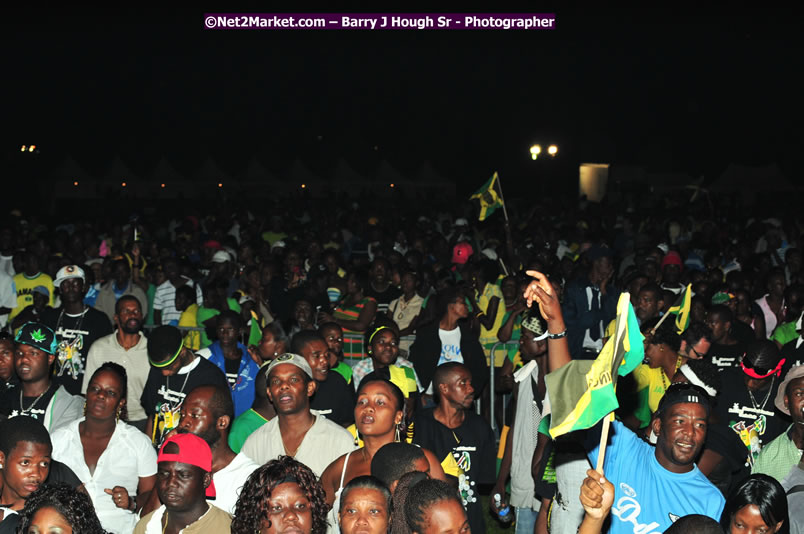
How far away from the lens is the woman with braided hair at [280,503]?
3822 millimetres

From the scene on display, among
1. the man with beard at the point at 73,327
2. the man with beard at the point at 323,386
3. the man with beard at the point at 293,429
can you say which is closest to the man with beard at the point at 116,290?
the man with beard at the point at 73,327

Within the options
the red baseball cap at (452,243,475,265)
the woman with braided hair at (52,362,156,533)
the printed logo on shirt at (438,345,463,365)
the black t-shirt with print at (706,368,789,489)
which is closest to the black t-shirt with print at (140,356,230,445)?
the woman with braided hair at (52,362,156,533)

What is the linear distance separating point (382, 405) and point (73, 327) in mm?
4345

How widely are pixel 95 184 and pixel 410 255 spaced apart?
25.9 m

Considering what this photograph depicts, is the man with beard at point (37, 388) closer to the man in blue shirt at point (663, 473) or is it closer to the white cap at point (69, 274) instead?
the white cap at point (69, 274)

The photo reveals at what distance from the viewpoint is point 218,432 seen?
5.18 meters

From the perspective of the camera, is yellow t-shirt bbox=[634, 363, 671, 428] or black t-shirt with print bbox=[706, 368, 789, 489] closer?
black t-shirt with print bbox=[706, 368, 789, 489]

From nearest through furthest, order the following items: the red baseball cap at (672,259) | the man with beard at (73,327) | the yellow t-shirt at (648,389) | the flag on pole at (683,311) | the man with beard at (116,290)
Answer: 1. the yellow t-shirt at (648,389)
2. the flag on pole at (683,311)
3. the man with beard at (73,327)
4. the man with beard at (116,290)
5. the red baseball cap at (672,259)

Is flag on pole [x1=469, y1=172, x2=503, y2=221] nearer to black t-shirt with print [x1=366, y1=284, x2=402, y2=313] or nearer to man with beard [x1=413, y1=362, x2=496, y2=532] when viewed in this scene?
black t-shirt with print [x1=366, y1=284, x2=402, y2=313]

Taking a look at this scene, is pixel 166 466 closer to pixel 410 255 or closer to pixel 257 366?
pixel 257 366

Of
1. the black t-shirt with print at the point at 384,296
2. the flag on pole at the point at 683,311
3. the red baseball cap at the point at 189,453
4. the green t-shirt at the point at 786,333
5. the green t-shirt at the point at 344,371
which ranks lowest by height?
the red baseball cap at the point at 189,453

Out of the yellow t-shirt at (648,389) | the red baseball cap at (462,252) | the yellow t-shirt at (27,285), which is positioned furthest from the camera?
the red baseball cap at (462,252)

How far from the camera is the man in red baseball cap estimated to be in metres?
4.21

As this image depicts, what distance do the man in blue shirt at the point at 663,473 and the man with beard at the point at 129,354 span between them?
4.33 meters
